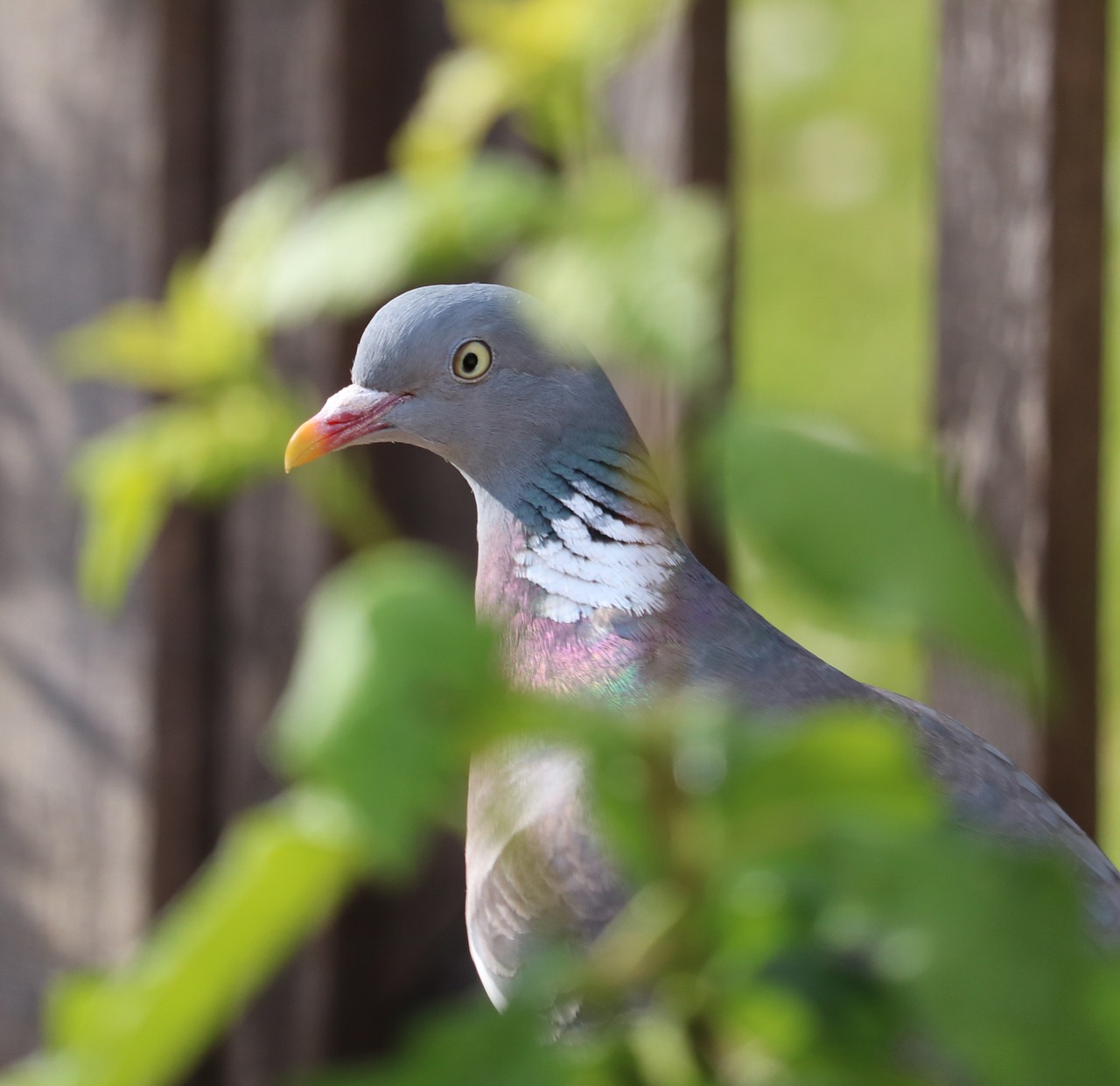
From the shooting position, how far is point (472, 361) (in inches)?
30.4

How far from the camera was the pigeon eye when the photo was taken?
0.76m

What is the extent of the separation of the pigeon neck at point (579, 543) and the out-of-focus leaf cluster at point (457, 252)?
0.54 feet

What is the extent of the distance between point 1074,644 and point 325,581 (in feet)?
2.21

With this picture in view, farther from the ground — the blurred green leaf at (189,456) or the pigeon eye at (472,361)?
the pigeon eye at (472,361)

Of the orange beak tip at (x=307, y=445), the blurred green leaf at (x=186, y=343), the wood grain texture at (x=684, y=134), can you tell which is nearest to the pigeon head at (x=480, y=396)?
the orange beak tip at (x=307, y=445)

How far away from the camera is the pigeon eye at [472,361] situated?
76 centimetres

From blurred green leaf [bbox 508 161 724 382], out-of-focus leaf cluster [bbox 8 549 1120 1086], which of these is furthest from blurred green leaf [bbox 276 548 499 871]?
blurred green leaf [bbox 508 161 724 382]

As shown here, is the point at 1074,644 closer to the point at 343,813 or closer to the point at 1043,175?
the point at 1043,175

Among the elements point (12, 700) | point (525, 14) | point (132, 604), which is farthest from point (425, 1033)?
point (12, 700)

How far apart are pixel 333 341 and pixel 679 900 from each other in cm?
107

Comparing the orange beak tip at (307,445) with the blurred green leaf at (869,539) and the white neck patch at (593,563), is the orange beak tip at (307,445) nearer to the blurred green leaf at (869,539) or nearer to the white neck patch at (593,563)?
the white neck patch at (593,563)

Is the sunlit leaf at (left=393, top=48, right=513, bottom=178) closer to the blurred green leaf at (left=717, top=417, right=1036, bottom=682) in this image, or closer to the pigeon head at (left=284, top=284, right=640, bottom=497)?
the pigeon head at (left=284, top=284, right=640, bottom=497)

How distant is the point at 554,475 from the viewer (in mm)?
766

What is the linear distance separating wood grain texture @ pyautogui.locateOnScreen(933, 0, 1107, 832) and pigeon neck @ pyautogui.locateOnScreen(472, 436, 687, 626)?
0.30 m
